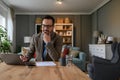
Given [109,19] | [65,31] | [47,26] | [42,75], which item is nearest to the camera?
[42,75]

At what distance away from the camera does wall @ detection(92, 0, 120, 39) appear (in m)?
5.61

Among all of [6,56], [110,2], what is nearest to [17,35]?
[110,2]

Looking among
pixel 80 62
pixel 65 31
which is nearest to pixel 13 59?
pixel 80 62

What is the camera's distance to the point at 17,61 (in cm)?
196

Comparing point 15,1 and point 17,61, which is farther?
point 15,1

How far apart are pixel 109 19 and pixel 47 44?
464 cm

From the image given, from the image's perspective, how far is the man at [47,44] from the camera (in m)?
2.18

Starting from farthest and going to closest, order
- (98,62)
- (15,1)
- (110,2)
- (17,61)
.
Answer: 1. (15,1)
2. (110,2)
3. (98,62)
4. (17,61)

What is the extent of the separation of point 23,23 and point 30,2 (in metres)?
2.25

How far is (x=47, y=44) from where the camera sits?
2.18 m

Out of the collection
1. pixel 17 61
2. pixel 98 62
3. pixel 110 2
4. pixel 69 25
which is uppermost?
pixel 110 2

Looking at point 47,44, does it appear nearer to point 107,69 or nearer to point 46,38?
point 46,38

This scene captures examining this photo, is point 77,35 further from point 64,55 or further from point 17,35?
point 64,55

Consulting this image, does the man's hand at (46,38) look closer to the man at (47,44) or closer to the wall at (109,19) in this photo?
the man at (47,44)
